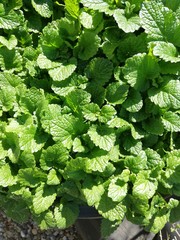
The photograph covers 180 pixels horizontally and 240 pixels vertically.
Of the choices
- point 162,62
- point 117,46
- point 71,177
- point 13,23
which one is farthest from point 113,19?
point 71,177

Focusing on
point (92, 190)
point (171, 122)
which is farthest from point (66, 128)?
point (171, 122)

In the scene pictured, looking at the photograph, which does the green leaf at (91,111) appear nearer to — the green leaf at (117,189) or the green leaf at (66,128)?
the green leaf at (66,128)

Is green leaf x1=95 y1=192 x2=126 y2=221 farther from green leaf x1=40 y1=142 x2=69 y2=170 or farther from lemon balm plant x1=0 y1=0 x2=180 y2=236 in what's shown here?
green leaf x1=40 y1=142 x2=69 y2=170

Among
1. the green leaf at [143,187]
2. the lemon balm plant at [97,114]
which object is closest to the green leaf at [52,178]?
the lemon balm plant at [97,114]

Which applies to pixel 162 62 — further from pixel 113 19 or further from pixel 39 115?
pixel 39 115

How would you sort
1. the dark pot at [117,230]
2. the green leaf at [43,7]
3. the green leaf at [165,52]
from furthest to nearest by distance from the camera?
the dark pot at [117,230]
the green leaf at [43,7]
the green leaf at [165,52]

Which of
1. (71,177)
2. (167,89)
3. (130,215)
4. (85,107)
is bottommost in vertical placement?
(130,215)

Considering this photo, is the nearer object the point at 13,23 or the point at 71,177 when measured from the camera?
the point at 71,177
